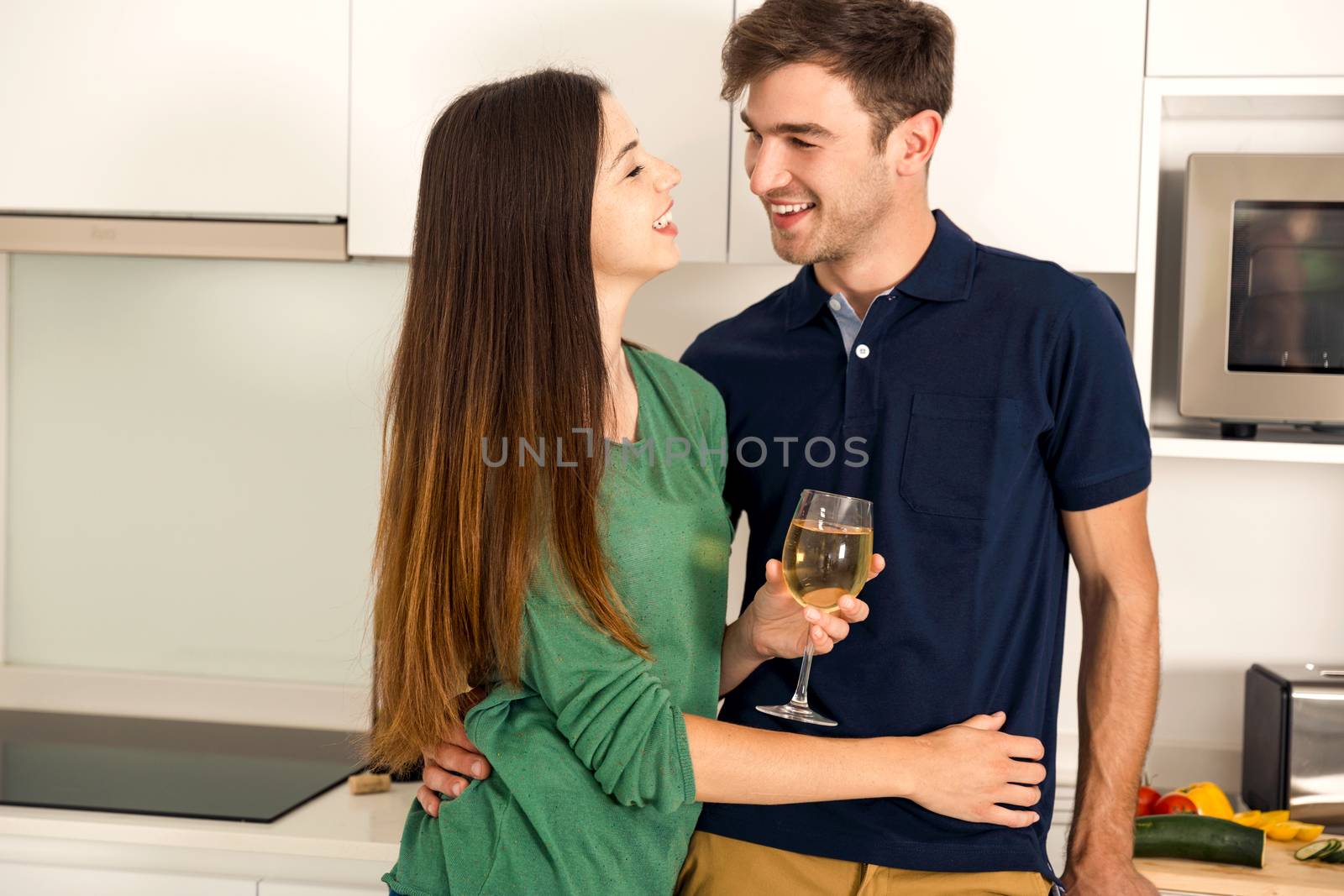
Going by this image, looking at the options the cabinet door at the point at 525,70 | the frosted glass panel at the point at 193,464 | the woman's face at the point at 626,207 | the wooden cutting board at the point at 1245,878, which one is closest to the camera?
the woman's face at the point at 626,207

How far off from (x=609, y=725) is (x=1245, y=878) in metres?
1.04

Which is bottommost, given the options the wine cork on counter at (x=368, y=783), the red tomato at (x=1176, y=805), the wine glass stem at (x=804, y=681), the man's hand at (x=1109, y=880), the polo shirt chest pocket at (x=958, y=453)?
the wine cork on counter at (x=368, y=783)

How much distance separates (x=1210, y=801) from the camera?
1.96 m

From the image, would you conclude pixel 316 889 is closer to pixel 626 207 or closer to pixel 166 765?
pixel 166 765

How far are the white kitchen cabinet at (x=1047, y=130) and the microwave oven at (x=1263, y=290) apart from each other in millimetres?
146

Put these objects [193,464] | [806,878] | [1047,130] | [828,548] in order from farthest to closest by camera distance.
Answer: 1. [193,464]
2. [1047,130]
3. [806,878]
4. [828,548]

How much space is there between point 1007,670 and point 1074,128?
857 mm

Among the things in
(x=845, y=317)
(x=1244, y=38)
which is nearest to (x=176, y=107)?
(x=845, y=317)

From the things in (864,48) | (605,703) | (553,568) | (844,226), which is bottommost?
(605,703)

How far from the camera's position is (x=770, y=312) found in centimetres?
174

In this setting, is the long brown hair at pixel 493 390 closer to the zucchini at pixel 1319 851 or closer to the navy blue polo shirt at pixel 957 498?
the navy blue polo shirt at pixel 957 498

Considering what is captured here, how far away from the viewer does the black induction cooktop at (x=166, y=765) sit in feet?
6.63

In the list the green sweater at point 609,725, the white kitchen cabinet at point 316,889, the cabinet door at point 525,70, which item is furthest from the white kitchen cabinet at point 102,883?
the cabinet door at point 525,70

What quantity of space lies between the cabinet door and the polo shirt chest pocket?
604 millimetres
